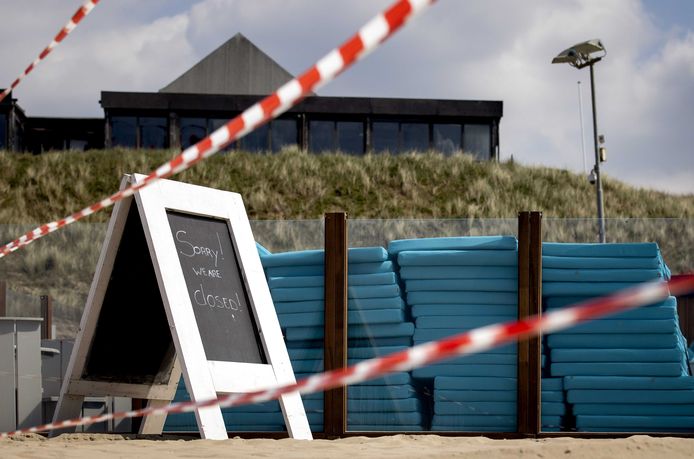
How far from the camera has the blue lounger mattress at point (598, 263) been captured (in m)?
9.45

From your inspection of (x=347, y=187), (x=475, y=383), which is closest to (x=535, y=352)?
(x=475, y=383)

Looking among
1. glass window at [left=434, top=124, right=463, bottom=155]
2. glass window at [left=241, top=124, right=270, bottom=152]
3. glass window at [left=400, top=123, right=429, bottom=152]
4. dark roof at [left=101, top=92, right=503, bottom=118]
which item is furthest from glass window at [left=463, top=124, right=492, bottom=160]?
glass window at [left=241, top=124, right=270, bottom=152]

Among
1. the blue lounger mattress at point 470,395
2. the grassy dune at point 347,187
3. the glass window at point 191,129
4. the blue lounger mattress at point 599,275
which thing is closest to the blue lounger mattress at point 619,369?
the blue lounger mattress at point 470,395

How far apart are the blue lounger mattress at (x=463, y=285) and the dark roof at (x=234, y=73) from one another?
36989 millimetres

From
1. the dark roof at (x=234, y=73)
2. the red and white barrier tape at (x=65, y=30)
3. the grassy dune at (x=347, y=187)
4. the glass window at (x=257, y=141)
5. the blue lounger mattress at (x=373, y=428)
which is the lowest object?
the blue lounger mattress at (x=373, y=428)

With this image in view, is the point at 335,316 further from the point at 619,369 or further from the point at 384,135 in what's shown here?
the point at 384,135

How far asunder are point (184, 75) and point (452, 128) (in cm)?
1214

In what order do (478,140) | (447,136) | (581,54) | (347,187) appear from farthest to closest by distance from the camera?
(447,136), (478,140), (347,187), (581,54)

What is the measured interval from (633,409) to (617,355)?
49 cm

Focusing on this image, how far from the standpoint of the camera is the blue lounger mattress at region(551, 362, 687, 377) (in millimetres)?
9320

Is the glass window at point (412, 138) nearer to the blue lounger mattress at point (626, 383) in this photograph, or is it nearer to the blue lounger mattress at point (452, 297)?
the blue lounger mattress at point (452, 297)

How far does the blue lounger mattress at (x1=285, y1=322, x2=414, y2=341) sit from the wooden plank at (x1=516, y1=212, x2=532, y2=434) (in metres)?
0.98

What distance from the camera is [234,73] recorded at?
4697cm

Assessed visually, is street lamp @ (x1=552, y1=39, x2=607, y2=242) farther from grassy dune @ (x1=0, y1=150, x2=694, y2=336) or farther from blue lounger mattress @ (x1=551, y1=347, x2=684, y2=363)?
Result: blue lounger mattress @ (x1=551, y1=347, x2=684, y2=363)
